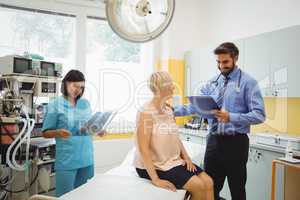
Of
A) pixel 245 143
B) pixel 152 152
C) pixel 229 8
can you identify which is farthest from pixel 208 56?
pixel 152 152

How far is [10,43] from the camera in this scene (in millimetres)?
3371

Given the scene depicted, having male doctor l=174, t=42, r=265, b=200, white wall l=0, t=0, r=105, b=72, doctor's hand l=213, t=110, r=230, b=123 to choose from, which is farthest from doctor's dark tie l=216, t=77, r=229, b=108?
white wall l=0, t=0, r=105, b=72

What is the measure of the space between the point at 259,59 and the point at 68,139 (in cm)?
219

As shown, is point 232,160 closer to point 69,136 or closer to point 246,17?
point 69,136

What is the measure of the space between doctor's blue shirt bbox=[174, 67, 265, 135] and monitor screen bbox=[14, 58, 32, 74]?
6.09ft

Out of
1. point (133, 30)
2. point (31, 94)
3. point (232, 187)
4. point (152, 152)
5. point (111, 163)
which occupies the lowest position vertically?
point (111, 163)

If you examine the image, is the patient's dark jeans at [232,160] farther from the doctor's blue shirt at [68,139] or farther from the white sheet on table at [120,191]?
the doctor's blue shirt at [68,139]

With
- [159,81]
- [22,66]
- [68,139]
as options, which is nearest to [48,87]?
[22,66]

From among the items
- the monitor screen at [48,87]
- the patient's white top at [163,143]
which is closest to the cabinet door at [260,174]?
the patient's white top at [163,143]

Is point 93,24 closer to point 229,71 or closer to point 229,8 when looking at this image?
point 229,8

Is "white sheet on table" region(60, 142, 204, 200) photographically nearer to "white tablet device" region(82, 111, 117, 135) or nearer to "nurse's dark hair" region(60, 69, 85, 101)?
"white tablet device" region(82, 111, 117, 135)

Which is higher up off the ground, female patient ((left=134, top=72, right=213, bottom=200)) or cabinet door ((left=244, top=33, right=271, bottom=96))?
cabinet door ((left=244, top=33, right=271, bottom=96))

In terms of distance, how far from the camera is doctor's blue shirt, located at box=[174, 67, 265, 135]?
2025mm

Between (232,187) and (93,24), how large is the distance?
291 centimetres
